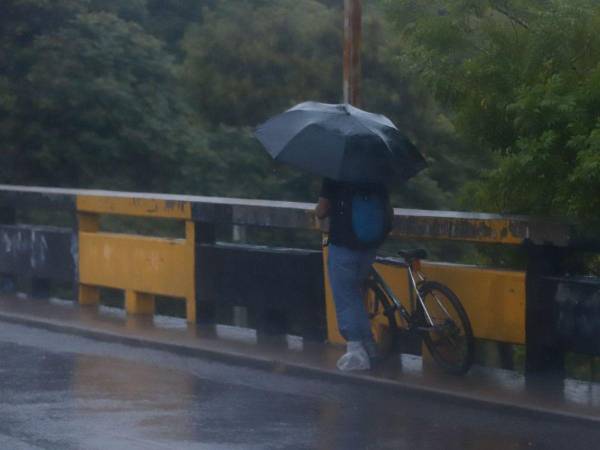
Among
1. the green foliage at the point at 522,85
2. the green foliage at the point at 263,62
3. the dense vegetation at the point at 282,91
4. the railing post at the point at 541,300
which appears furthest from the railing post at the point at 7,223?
the green foliage at the point at 263,62

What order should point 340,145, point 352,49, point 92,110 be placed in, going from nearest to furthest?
point 340,145, point 352,49, point 92,110

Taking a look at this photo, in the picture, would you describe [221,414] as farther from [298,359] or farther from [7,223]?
[7,223]

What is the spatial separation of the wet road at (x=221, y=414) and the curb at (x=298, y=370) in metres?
0.05

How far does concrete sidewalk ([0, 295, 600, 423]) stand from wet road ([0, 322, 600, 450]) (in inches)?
4.0

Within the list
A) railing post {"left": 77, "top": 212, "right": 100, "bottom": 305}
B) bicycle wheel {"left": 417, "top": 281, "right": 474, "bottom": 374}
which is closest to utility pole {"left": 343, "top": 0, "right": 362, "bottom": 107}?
railing post {"left": 77, "top": 212, "right": 100, "bottom": 305}

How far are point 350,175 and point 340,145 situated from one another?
0.23 meters

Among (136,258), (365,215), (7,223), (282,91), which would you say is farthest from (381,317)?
(282,91)

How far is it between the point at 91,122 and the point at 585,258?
14421mm

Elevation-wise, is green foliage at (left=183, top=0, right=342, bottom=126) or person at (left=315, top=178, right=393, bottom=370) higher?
green foliage at (left=183, top=0, right=342, bottom=126)

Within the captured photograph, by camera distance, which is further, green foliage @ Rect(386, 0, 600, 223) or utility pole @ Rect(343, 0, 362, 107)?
utility pole @ Rect(343, 0, 362, 107)

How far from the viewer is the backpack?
30.7 ft

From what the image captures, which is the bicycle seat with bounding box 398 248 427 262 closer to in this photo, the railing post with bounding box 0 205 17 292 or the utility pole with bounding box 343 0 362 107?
the utility pole with bounding box 343 0 362 107

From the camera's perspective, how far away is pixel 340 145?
30.1 ft

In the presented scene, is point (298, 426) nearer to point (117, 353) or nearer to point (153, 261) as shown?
point (117, 353)
